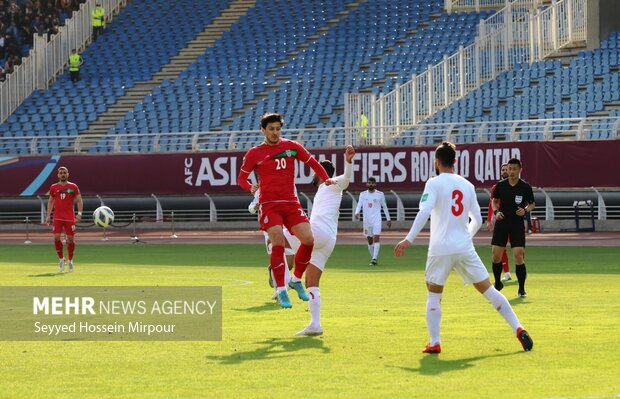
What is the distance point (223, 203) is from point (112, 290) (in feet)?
89.4

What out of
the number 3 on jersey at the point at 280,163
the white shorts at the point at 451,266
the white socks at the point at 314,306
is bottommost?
the white socks at the point at 314,306

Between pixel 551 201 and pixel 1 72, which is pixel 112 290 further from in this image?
pixel 1 72

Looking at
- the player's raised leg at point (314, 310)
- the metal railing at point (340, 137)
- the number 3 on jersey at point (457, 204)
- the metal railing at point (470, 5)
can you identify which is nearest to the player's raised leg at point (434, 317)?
the number 3 on jersey at point (457, 204)

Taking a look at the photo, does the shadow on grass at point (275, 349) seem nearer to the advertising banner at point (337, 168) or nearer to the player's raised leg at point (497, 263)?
the player's raised leg at point (497, 263)

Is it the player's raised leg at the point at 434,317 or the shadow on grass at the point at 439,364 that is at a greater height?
the player's raised leg at the point at 434,317

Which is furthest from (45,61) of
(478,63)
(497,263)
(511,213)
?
(497,263)

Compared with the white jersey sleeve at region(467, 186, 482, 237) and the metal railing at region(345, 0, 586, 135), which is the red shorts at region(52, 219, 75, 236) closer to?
the white jersey sleeve at region(467, 186, 482, 237)

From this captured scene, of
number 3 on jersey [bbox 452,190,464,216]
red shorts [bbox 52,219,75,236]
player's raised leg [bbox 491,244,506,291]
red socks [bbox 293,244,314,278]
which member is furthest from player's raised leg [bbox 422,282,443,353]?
red shorts [bbox 52,219,75,236]

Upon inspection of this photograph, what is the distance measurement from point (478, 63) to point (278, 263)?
3282 centimetres

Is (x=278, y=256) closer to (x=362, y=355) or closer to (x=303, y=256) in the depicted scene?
(x=303, y=256)

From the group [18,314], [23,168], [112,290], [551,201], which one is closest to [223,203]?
[23,168]

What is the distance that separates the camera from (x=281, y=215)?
15508 mm

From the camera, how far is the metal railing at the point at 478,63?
151 ft
